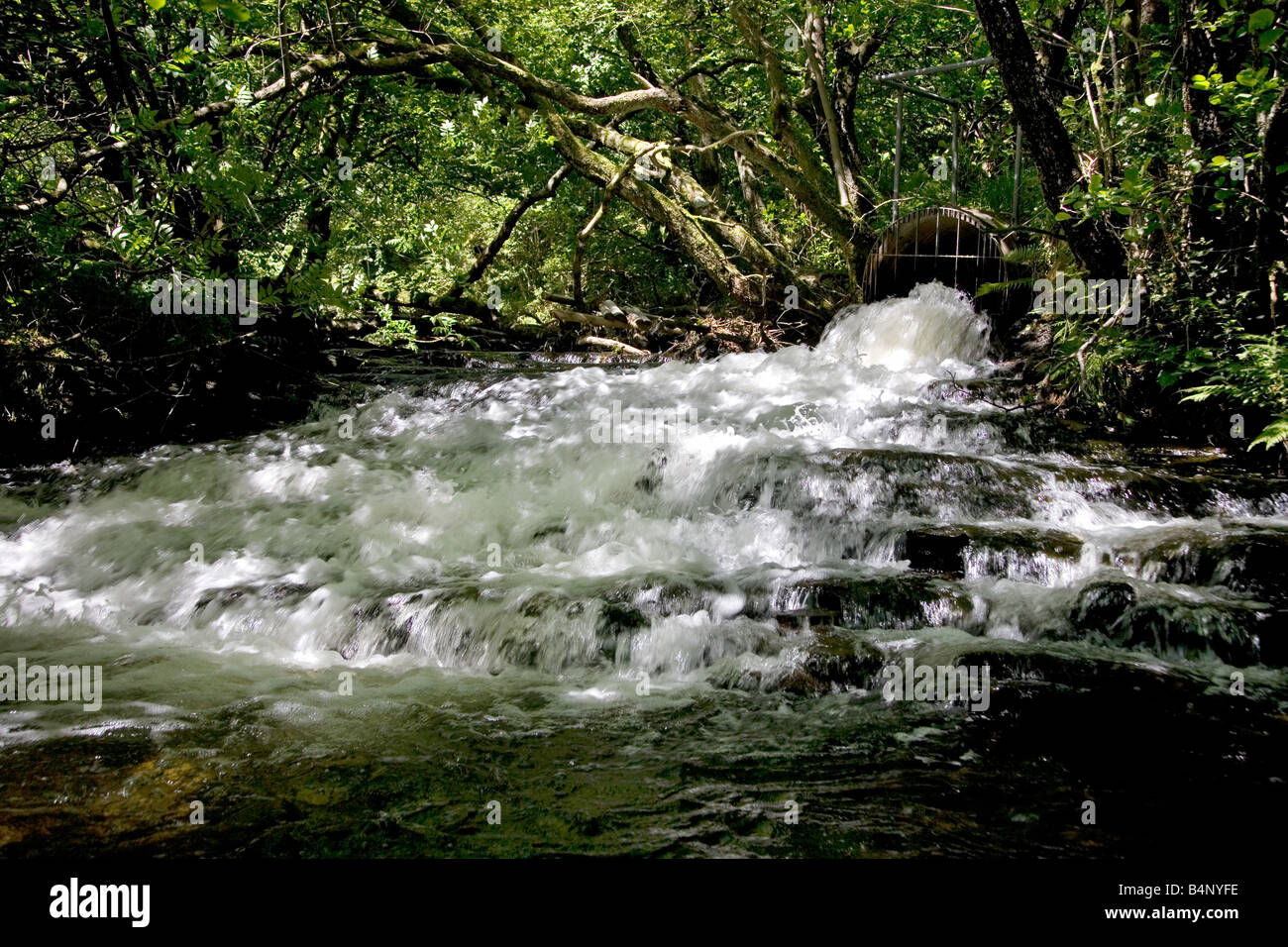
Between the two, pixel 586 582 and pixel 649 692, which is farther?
pixel 586 582

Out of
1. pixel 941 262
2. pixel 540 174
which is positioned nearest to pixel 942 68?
pixel 941 262

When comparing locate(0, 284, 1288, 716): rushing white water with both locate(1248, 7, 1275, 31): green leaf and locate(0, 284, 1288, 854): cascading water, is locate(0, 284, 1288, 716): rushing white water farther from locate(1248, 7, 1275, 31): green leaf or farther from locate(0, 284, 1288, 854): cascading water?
locate(1248, 7, 1275, 31): green leaf

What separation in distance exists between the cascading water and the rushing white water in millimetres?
29

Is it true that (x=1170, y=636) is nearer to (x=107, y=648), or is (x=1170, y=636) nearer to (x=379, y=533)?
(x=379, y=533)

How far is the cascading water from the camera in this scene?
2.95m

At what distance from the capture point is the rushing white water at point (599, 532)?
4.69 m

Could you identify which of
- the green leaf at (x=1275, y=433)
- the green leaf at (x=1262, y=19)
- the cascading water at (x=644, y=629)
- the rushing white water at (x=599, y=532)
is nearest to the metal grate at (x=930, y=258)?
the rushing white water at (x=599, y=532)

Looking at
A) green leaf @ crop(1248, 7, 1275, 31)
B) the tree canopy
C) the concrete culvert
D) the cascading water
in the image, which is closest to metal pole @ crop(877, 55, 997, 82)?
the tree canopy

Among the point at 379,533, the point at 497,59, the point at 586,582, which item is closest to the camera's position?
the point at 586,582

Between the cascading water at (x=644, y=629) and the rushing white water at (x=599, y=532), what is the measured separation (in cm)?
3

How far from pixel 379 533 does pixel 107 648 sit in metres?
1.94
